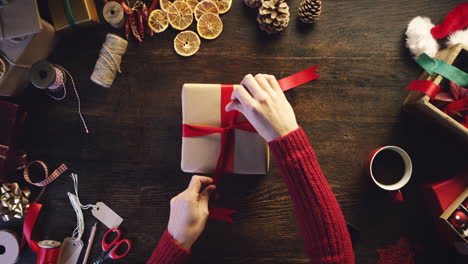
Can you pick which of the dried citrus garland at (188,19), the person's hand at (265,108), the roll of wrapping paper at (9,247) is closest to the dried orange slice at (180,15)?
the dried citrus garland at (188,19)

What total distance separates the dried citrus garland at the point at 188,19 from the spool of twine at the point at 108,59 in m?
0.18

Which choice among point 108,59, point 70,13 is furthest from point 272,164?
point 70,13

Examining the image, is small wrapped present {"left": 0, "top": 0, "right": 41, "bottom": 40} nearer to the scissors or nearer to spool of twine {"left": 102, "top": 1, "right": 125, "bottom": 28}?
spool of twine {"left": 102, "top": 1, "right": 125, "bottom": 28}

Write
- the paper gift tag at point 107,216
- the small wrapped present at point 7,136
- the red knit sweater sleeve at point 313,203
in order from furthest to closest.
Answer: the paper gift tag at point 107,216, the small wrapped present at point 7,136, the red knit sweater sleeve at point 313,203

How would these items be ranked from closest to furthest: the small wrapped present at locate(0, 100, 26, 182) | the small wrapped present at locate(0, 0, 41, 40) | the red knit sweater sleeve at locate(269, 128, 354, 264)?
1. the red knit sweater sleeve at locate(269, 128, 354, 264)
2. the small wrapped present at locate(0, 0, 41, 40)
3. the small wrapped present at locate(0, 100, 26, 182)

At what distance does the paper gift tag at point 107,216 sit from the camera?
4.33ft

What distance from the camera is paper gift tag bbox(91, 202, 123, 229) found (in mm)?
1318

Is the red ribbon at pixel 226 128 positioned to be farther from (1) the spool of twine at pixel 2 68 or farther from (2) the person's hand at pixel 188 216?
(1) the spool of twine at pixel 2 68

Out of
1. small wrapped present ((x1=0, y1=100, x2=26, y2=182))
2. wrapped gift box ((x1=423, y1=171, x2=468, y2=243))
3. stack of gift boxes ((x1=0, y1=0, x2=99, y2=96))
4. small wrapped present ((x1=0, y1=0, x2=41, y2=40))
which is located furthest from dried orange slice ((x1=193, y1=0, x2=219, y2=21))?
wrapped gift box ((x1=423, y1=171, x2=468, y2=243))

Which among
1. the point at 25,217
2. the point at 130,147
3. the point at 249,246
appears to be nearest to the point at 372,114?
the point at 249,246

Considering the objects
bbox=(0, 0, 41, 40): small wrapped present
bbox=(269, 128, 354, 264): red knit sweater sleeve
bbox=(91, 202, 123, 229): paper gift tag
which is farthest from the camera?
bbox=(91, 202, 123, 229): paper gift tag

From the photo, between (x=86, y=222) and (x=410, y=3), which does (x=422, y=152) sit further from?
(x=86, y=222)

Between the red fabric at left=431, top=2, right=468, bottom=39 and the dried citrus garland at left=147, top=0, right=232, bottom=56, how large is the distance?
1023mm

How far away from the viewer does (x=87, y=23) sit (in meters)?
1.28
